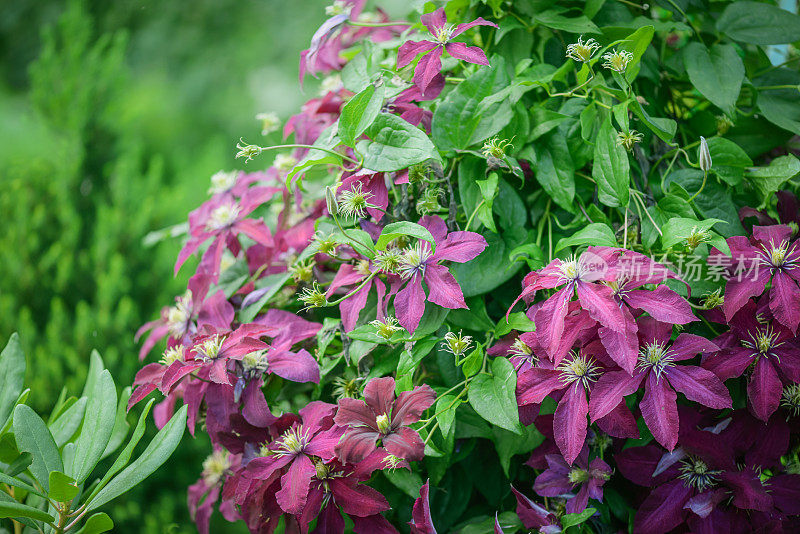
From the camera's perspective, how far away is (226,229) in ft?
2.39

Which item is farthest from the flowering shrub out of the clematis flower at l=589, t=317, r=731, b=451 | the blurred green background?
the blurred green background

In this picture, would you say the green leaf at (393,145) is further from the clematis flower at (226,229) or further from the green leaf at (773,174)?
the green leaf at (773,174)

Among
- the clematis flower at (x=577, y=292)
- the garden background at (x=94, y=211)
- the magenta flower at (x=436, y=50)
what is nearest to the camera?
the clematis flower at (x=577, y=292)

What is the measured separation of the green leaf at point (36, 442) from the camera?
0.55 metres

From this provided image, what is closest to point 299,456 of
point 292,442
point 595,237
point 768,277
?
point 292,442

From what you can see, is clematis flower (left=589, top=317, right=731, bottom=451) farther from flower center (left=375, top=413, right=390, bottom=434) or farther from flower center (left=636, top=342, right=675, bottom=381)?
flower center (left=375, top=413, right=390, bottom=434)

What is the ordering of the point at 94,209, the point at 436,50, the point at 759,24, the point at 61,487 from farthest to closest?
the point at 94,209 < the point at 759,24 < the point at 436,50 < the point at 61,487

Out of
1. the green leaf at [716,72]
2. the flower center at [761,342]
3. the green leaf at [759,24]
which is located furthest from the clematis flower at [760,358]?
the green leaf at [759,24]

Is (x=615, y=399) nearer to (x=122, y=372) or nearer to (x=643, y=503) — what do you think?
(x=643, y=503)

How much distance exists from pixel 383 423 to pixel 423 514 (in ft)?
0.28

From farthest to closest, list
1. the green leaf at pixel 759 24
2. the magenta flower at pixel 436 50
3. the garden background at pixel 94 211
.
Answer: the garden background at pixel 94 211 → the green leaf at pixel 759 24 → the magenta flower at pixel 436 50

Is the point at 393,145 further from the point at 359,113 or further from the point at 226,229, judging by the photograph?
the point at 226,229

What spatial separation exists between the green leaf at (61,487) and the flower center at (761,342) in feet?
1.91

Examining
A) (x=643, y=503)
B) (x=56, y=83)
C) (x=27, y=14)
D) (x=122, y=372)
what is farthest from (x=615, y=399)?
(x=27, y=14)
